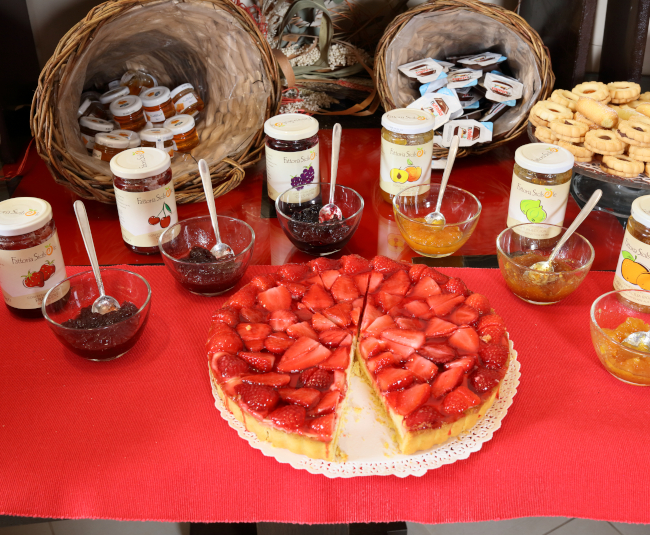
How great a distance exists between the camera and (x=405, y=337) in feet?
3.47

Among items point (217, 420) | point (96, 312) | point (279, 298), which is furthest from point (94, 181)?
point (217, 420)

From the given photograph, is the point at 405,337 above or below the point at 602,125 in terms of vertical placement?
below

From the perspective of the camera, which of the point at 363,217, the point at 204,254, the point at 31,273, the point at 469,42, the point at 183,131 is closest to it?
the point at 31,273

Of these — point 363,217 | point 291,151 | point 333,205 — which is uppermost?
point 291,151

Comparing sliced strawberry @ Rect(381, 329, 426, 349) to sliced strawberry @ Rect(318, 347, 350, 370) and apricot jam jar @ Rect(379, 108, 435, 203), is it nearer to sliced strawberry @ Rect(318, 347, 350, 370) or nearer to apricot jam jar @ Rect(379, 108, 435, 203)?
sliced strawberry @ Rect(318, 347, 350, 370)

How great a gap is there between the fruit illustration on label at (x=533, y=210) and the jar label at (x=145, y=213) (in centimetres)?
77

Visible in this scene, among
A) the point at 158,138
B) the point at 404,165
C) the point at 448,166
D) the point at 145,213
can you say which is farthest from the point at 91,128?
the point at 448,166

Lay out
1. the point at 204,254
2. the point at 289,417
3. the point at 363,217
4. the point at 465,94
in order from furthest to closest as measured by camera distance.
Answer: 1. the point at 465,94
2. the point at 363,217
3. the point at 204,254
4. the point at 289,417

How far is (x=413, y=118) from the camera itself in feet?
4.87

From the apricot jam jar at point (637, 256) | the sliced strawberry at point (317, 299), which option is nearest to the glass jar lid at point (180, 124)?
the sliced strawberry at point (317, 299)

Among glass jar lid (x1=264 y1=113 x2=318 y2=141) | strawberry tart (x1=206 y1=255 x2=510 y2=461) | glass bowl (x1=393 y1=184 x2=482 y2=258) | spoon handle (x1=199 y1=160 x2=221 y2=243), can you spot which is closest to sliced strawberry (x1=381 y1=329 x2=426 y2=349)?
strawberry tart (x1=206 y1=255 x2=510 y2=461)

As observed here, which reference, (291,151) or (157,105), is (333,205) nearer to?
(291,151)

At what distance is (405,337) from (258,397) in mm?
279

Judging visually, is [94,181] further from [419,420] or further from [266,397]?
[419,420]
